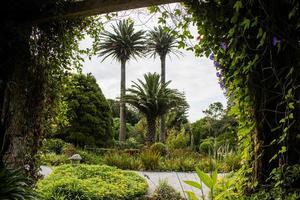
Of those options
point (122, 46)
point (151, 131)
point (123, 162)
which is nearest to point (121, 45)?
point (122, 46)

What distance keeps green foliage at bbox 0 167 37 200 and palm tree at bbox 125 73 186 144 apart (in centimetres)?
1108

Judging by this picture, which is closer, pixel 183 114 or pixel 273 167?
pixel 273 167

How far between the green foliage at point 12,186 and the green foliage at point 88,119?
34.1 ft

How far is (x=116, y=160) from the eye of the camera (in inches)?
401

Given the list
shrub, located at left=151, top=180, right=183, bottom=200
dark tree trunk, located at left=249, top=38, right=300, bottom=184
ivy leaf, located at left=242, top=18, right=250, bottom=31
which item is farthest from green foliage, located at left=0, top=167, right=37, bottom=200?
shrub, located at left=151, top=180, right=183, bottom=200

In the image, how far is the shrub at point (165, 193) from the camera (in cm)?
596

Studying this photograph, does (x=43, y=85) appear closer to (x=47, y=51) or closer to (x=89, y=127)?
(x=47, y=51)

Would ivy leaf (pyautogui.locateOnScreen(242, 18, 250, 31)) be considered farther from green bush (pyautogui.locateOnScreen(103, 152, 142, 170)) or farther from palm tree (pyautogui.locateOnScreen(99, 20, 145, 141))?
palm tree (pyautogui.locateOnScreen(99, 20, 145, 141))

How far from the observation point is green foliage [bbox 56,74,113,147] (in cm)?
1362

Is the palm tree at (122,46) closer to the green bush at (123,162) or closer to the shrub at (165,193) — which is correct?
the green bush at (123,162)

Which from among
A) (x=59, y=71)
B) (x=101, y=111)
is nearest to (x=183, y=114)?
(x=101, y=111)

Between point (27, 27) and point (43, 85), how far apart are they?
0.59 meters

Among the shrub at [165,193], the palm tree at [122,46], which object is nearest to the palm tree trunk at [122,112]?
the palm tree at [122,46]

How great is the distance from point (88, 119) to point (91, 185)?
817 cm
